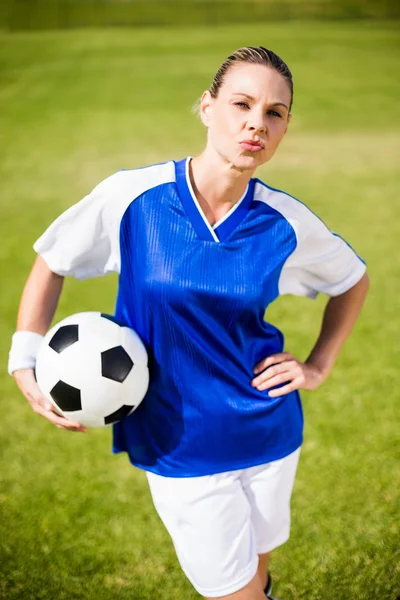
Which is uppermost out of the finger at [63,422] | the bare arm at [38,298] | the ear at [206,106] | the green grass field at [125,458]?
the ear at [206,106]

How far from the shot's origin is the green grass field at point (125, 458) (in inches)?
135

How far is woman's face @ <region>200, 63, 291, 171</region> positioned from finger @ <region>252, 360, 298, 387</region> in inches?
29.0

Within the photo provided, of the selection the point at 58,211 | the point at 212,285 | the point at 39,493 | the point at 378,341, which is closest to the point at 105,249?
the point at 212,285

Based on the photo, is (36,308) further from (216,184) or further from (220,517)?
(220,517)

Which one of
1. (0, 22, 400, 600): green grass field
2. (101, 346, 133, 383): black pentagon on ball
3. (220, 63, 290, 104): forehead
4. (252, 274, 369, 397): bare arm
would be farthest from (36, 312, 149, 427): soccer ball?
(0, 22, 400, 600): green grass field

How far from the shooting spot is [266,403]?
249 centimetres

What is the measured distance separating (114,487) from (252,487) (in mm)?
1760

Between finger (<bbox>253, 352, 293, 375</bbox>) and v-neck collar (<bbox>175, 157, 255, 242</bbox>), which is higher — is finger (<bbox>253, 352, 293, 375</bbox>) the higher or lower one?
the lower one

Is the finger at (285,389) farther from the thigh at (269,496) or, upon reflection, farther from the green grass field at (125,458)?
the green grass field at (125,458)

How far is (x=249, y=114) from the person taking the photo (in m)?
2.25

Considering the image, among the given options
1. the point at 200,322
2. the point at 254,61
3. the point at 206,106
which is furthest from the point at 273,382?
the point at 254,61

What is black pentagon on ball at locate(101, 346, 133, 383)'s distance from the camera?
238 cm

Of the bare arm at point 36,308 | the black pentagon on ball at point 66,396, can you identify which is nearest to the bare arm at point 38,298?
the bare arm at point 36,308

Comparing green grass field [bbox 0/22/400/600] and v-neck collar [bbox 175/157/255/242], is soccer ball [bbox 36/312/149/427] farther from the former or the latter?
green grass field [bbox 0/22/400/600]
